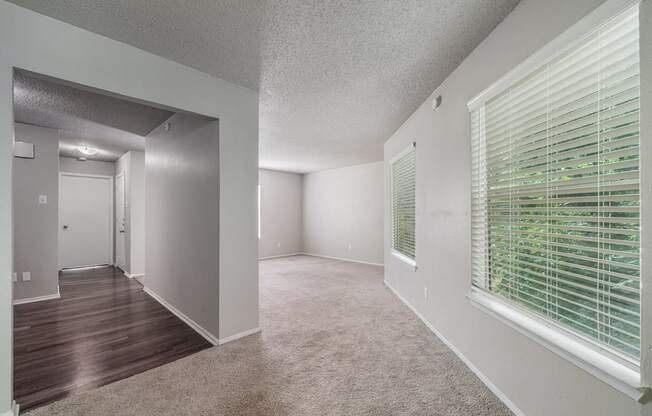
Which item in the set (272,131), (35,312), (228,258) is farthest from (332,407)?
(35,312)

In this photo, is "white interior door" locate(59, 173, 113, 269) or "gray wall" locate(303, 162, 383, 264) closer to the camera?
"white interior door" locate(59, 173, 113, 269)

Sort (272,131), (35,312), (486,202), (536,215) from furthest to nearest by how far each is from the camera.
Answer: (272,131)
(35,312)
(486,202)
(536,215)

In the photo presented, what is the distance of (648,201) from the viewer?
1021 mm

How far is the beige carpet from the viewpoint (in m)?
1.79

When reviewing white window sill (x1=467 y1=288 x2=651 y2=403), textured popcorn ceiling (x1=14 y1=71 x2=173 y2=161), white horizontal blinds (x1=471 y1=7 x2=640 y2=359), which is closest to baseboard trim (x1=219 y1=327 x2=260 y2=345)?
white window sill (x1=467 y1=288 x2=651 y2=403)

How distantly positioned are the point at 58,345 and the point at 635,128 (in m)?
4.32

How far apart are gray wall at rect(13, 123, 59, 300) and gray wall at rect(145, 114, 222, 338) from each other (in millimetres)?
1289

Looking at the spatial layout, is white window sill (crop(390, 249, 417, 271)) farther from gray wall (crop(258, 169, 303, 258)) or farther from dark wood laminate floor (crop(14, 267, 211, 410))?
gray wall (crop(258, 169, 303, 258))

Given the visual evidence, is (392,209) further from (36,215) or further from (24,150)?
(24,150)

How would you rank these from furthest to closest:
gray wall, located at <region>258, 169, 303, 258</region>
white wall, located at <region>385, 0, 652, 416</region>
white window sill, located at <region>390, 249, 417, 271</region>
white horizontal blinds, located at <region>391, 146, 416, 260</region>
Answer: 1. gray wall, located at <region>258, 169, 303, 258</region>
2. white horizontal blinds, located at <region>391, 146, 416, 260</region>
3. white window sill, located at <region>390, 249, 417, 271</region>
4. white wall, located at <region>385, 0, 652, 416</region>

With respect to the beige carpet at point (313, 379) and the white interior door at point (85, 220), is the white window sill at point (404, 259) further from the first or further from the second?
the white interior door at point (85, 220)

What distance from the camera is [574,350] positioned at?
1.33 m

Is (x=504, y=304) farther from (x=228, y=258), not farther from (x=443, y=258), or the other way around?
(x=228, y=258)

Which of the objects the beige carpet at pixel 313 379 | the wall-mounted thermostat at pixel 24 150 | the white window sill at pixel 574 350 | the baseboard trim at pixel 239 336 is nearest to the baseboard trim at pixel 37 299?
the wall-mounted thermostat at pixel 24 150
